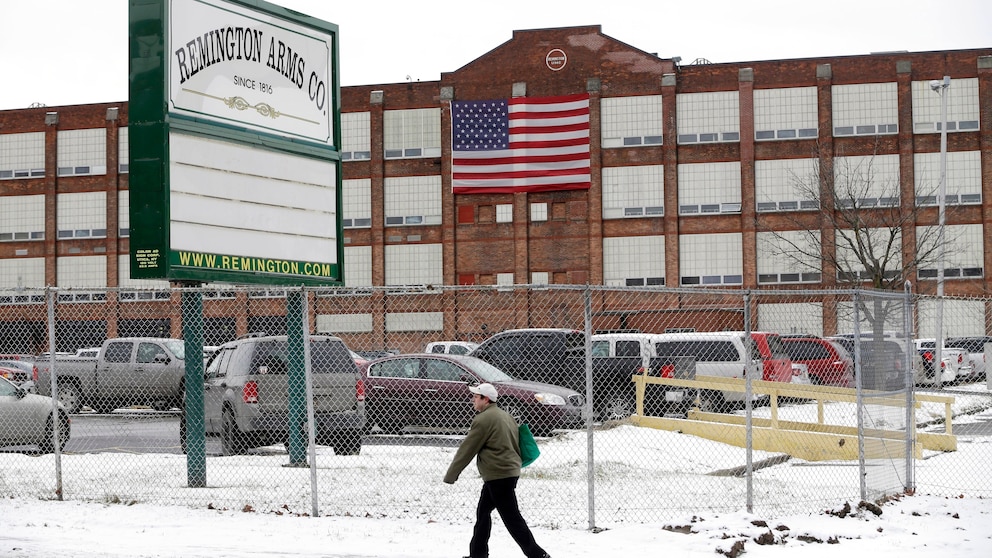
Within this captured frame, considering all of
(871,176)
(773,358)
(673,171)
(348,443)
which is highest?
(673,171)

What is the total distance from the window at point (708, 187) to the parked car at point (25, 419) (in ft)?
125

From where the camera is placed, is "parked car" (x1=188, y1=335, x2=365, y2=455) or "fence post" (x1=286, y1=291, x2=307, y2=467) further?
"parked car" (x1=188, y1=335, x2=365, y2=455)

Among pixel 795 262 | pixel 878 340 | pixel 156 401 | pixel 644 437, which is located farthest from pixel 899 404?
pixel 795 262

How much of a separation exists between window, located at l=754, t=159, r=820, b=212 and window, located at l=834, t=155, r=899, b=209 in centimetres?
133

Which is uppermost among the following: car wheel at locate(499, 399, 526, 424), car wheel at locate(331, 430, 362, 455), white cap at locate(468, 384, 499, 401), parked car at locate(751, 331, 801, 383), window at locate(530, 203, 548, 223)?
window at locate(530, 203, 548, 223)

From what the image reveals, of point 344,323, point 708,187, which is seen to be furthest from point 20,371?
point 708,187

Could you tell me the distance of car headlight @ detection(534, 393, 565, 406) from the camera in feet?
62.4

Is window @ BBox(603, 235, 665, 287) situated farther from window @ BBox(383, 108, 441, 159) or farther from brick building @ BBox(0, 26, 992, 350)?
window @ BBox(383, 108, 441, 159)

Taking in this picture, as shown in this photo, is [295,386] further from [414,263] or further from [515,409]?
[414,263]

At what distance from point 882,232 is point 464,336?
18.9m

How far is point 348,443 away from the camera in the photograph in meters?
16.7

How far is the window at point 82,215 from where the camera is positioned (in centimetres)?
5703

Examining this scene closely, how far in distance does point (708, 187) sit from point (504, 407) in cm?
3563

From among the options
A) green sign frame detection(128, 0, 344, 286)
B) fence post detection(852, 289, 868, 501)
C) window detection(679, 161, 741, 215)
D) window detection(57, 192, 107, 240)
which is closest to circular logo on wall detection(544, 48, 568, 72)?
window detection(679, 161, 741, 215)
